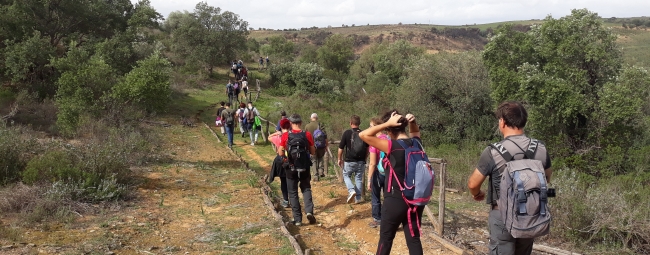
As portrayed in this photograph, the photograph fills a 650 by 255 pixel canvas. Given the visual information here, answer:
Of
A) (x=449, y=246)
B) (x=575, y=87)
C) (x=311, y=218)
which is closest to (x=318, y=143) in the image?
(x=311, y=218)

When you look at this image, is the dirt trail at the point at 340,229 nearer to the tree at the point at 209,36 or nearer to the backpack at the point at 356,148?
the backpack at the point at 356,148

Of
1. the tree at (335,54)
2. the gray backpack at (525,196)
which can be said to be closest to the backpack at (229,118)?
the gray backpack at (525,196)

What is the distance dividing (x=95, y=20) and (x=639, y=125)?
24.0 m

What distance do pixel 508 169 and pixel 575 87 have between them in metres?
15.4

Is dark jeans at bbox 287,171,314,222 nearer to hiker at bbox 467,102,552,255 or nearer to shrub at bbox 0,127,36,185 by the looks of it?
hiker at bbox 467,102,552,255

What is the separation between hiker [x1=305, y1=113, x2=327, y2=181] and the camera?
945cm

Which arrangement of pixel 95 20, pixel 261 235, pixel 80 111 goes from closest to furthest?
pixel 261 235 < pixel 80 111 < pixel 95 20

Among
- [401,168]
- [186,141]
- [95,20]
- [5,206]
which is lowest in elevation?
[186,141]

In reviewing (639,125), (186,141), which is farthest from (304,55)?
(639,125)

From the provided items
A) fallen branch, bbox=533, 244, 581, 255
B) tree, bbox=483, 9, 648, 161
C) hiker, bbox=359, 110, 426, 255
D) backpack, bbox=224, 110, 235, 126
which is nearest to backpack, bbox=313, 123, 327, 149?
fallen branch, bbox=533, 244, 581, 255

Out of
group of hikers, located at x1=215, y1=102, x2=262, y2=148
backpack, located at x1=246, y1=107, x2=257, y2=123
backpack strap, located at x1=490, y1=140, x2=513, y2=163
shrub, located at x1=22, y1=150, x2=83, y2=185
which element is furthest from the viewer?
backpack, located at x1=246, y1=107, x2=257, y2=123

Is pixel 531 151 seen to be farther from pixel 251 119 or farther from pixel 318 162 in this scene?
pixel 251 119

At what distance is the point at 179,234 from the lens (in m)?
6.84

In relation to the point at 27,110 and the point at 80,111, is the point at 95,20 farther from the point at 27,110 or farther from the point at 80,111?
the point at 80,111
